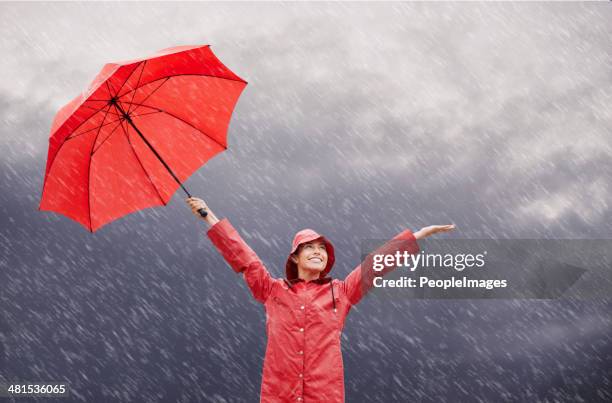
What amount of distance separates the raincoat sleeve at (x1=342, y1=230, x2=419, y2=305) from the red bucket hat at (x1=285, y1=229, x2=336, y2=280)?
30cm

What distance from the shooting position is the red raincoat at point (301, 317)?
519cm

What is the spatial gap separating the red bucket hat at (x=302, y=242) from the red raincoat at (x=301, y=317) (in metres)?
0.01

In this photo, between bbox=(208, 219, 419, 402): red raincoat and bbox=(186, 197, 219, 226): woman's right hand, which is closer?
bbox=(208, 219, 419, 402): red raincoat

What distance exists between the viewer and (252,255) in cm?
560

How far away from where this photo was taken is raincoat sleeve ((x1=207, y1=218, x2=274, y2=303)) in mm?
5551

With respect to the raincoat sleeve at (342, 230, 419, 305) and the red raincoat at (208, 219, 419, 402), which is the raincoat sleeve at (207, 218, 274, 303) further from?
the raincoat sleeve at (342, 230, 419, 305)

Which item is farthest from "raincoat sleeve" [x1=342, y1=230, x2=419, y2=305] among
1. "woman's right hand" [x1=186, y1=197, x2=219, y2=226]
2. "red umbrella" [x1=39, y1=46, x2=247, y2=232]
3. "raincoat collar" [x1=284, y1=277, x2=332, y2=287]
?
"red umbrella" [x1=39, y1=46, x2=247, y2=232]

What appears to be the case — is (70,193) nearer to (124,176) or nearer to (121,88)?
(124,176)

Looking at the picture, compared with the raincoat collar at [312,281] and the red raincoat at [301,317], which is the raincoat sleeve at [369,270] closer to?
the red raincoat at [301,317]

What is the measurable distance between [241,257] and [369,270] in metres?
1.04

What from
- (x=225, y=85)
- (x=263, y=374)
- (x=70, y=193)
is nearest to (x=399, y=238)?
(x=263, y=374)

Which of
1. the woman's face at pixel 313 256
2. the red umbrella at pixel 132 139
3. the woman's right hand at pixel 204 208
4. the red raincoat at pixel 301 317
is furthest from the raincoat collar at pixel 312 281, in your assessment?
the red umbrella at pixel 132 139

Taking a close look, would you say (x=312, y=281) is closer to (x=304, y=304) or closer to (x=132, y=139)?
(x=304, y=304)

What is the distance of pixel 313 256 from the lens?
569cm
